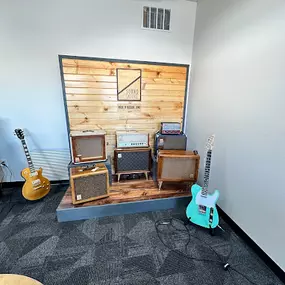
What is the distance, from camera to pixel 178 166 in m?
2.00

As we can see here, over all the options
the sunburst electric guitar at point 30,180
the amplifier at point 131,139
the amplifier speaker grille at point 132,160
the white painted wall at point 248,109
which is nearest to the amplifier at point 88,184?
the amplifier speaker grille at point 132,160

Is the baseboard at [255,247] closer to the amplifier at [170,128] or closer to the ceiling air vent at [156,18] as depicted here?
the amplifier at [170,128]

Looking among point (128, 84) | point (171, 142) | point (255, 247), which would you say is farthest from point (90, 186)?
point (255, 247)

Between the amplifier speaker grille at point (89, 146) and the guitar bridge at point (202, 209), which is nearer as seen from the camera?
the guitar bridge at point (202, 209)

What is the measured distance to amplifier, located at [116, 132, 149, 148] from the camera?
2281 mm

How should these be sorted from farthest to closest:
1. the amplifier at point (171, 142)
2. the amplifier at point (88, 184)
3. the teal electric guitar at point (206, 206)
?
the amplifier at point (171, 142), the amplifier at point (88, 184), the teal electric guitar at point (206, 206)

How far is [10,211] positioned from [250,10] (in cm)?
323

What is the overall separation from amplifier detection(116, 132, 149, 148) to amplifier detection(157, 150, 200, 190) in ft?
→ 1.37

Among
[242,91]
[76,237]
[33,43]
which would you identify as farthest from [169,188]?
[33,43]

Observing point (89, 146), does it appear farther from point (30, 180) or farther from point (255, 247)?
point (255, 247)

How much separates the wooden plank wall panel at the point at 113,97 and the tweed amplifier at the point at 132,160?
333 millimetres

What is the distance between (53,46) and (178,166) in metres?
2.17

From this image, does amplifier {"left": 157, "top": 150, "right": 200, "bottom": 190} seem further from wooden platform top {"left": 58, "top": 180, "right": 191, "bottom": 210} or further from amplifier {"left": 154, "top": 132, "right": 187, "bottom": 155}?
amplifier {"left": 154, "top": 132, "right": 187, "bottom": 155}

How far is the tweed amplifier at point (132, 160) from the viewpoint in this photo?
7.41ft
